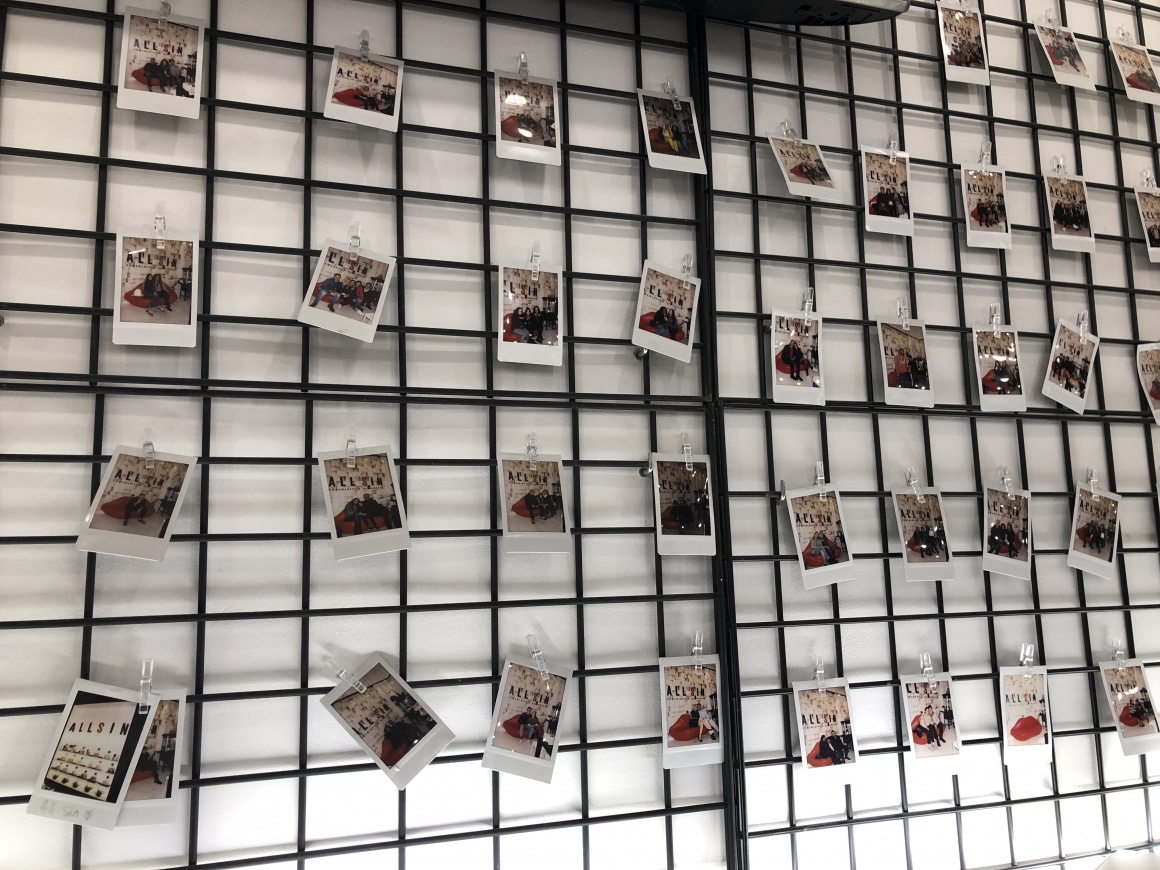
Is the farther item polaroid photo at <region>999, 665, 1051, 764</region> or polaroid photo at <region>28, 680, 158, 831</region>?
polaroid photo at <region>999, 665, 1051, 764</region>

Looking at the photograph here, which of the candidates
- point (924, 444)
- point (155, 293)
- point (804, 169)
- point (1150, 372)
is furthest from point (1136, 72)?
point (155, 293)

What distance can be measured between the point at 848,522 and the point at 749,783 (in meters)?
0.49

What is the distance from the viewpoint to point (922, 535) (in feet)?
4.67

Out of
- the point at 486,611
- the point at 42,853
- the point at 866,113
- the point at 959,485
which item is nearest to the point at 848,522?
the point at 959,485

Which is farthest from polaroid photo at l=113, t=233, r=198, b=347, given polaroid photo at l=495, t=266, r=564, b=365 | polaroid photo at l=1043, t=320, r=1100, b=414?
polaroid photo at l=1043, t=320, r=1100, b=414

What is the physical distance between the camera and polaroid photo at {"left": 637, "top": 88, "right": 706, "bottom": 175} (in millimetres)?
1361

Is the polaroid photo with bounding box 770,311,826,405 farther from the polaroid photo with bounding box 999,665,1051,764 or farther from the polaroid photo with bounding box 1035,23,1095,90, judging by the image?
the polaroid photo with bounding box 1035,23,1095,90

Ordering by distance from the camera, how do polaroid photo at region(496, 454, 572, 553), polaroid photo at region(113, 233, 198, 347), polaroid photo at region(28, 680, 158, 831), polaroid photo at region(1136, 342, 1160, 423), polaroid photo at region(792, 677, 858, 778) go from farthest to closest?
polaroid photo at region(1136, 342, 1160, 423), polaroid photo at region(792, 677, 858, 778), polaroid photo at region(496, 454, 572, 553), polaroid photo at region(113, 233, 198, 347), polaroid photo at region(28, 680, 158, 831)

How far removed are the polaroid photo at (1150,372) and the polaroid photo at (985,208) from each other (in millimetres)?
388

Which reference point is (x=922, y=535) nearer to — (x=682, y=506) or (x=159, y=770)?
(x=682, y=506)

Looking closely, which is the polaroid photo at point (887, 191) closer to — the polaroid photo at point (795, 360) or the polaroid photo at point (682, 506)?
the polaroid photo at point (795, 360)

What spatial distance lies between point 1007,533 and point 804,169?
786mm

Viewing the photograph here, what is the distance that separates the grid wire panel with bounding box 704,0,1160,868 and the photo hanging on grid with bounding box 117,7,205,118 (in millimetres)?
851

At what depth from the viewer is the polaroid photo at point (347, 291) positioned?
3.83ft
